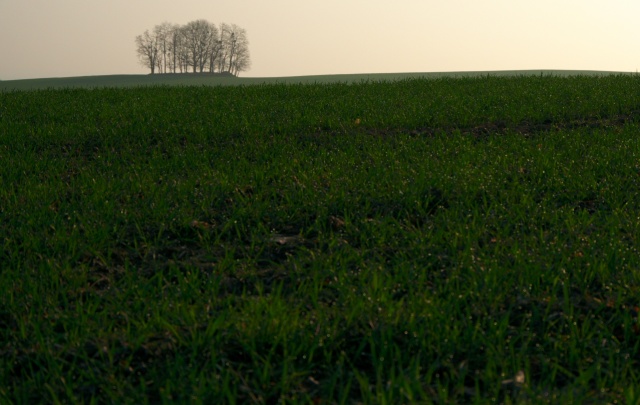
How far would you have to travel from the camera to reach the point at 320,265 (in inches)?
176

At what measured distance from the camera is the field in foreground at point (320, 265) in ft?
10.3

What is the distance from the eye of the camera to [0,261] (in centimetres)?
484

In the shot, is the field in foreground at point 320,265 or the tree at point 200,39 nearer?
the field in foreground at point 320,265

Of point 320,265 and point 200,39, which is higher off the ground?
point 200,39

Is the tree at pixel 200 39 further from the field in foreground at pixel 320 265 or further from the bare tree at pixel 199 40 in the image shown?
the field in foreground at pixel 320 265

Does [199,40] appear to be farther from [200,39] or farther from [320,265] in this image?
[320,265]

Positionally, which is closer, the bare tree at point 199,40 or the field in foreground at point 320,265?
the field in foreground at point 320,265

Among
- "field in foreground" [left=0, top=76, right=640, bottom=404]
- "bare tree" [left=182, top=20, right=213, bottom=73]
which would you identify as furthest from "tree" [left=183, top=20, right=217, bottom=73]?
"field in foreground" [left=0, top=76, right=640, bottom=404]

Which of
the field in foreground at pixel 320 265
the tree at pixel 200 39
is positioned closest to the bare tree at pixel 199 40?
the tree at pixel 200 39

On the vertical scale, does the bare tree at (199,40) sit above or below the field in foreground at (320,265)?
above

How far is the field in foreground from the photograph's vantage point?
10.3 ft

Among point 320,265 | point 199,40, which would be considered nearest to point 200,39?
point 199,40

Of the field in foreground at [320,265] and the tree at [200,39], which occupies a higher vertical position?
the tree at [200,39]

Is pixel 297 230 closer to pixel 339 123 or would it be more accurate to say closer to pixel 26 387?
pixel 26 387
